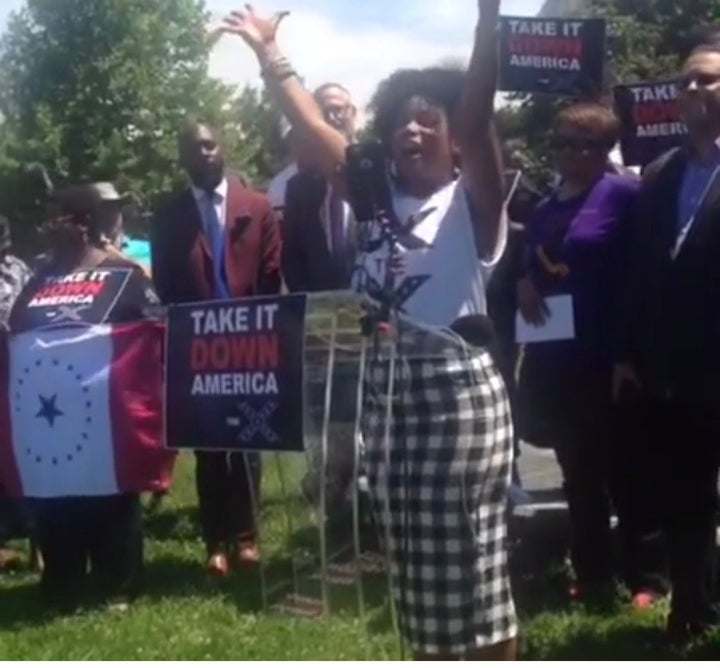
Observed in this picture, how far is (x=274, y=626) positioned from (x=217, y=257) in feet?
5.46

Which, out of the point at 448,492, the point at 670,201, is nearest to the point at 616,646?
the point at 670,201

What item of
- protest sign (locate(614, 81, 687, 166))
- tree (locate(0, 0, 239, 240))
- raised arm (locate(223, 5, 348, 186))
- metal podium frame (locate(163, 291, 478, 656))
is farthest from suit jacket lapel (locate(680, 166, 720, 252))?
tree (locate(0, 0, 239, 240))

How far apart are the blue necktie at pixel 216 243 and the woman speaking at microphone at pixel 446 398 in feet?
8.69

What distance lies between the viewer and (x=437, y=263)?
13.5ft

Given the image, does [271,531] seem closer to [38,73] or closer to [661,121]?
→ [661,121]

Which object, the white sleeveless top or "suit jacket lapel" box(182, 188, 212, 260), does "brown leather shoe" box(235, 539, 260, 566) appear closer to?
"suit jacket lapel" box(182, 188, 212, 260)

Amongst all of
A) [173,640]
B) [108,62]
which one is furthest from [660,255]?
[108,62]

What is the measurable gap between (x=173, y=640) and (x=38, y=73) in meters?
29.0

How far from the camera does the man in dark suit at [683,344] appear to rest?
494cm

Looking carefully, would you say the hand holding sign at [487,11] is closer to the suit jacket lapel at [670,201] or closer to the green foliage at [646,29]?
the suit jacket lapel at [670,201]

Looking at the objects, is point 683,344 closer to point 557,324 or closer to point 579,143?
point 557,324

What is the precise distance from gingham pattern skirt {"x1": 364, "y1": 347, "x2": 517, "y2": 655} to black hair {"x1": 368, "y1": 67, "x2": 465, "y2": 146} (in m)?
0.59

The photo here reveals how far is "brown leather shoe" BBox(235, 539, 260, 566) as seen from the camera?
6.85 meters

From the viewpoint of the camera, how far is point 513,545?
6.19 meters
